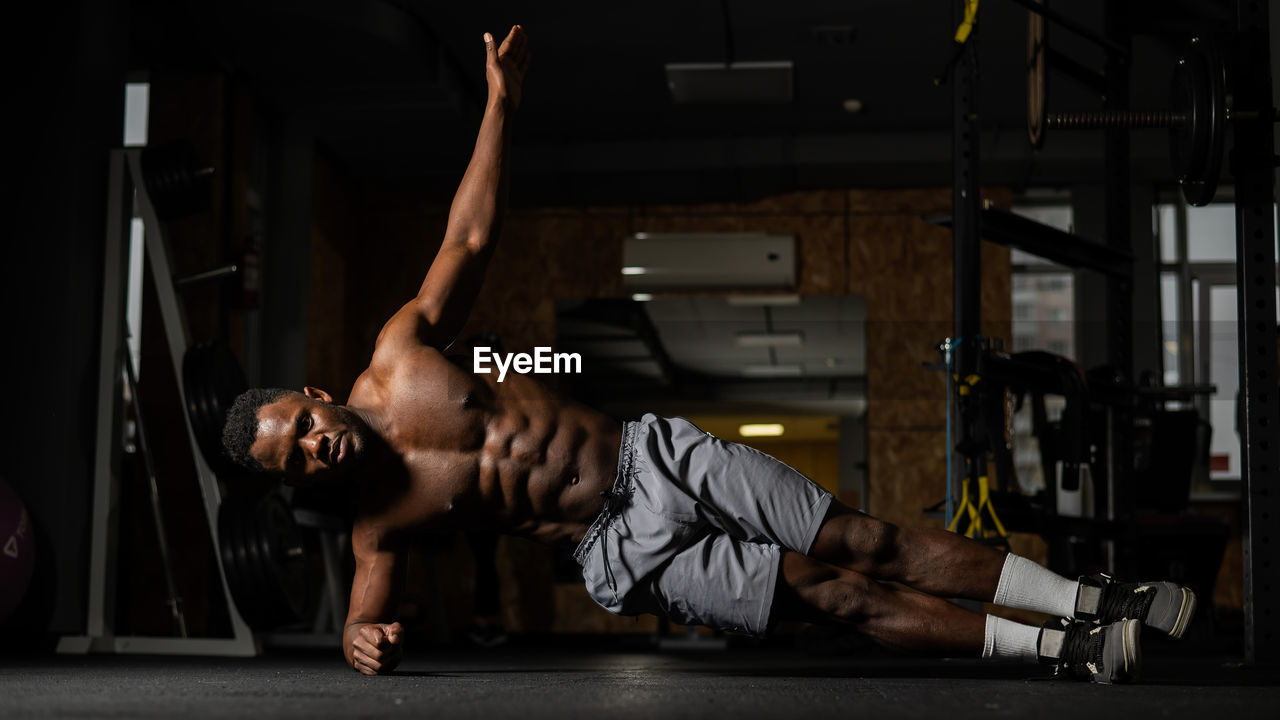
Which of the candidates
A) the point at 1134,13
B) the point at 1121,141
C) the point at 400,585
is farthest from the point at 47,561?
the point at 1134,13

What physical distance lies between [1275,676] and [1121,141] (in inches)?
113

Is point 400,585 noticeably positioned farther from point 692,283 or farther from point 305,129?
point 692,283

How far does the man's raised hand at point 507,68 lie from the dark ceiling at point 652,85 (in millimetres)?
2410

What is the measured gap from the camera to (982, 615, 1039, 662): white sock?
2326 millimetres

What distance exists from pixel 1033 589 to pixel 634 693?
848 mm

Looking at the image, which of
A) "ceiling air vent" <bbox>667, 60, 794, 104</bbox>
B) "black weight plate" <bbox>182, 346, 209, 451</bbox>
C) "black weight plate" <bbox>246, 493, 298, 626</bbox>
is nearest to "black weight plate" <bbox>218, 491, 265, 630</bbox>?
"black weight plate" <bbox>246, 493, 298, 626</bbox>

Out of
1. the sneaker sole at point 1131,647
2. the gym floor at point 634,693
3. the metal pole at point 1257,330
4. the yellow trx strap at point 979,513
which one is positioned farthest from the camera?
the yellow trx strap at point 979,513

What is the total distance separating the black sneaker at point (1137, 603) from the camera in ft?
7.31

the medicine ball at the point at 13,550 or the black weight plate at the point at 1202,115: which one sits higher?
the black weight plate at the point at 1202,115

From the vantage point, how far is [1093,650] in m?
2.28

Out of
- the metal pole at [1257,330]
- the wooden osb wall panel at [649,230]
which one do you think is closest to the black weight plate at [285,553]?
the wooden osb wall panel at [649,230]

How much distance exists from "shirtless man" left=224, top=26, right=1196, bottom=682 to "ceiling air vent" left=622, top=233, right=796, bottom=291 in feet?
14.6

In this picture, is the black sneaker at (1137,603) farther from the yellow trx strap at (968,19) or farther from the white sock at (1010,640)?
the yellow trx strap at (968,19)

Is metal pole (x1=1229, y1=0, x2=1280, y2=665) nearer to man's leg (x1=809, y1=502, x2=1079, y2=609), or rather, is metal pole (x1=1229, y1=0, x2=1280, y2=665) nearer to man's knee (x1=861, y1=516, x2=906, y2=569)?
man's leg (x1=809, y1=502, x2=1079, y2=609)
